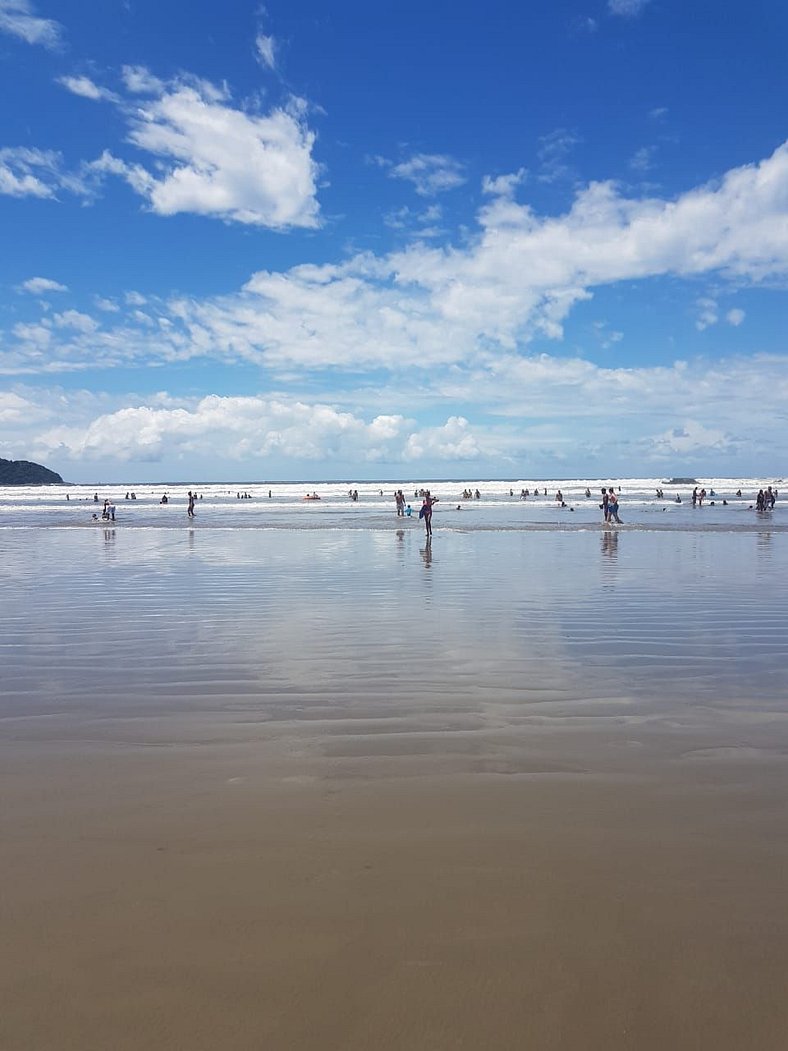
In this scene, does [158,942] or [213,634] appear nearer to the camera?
[158,942]

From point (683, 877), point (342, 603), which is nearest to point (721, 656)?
point (683, 877)

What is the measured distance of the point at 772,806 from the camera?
5.30 m

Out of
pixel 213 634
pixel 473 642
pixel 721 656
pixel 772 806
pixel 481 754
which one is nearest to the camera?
pixel 772 806

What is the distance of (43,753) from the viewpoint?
6.51 m

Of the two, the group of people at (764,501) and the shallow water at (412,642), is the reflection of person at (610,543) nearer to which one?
the shallow water at (412,642)

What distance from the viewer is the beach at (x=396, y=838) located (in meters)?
3.36

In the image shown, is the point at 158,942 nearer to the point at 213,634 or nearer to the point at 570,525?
the point at 213,634

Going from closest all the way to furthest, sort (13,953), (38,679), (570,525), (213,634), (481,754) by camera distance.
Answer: (13,953), (481,754), (38,679), (213,634), (570,525)

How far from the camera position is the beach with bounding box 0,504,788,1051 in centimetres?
336

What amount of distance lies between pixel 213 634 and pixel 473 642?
4482mm

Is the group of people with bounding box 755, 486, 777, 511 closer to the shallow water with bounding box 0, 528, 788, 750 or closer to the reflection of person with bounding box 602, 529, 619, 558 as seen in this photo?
the reflection of person with bounding box 602, 529, 619, 558

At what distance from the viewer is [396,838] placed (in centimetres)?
488

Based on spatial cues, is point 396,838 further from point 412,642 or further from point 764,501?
point 764,501

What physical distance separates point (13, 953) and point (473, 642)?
8.14 metres
